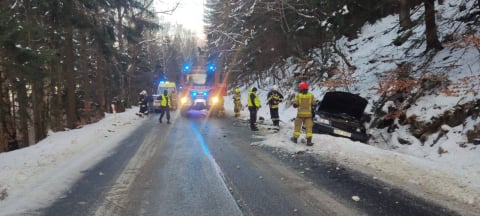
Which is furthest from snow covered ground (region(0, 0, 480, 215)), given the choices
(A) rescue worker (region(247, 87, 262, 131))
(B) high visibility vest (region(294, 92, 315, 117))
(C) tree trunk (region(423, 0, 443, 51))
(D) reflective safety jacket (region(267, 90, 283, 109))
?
(D) reflective safety jacket (region(267, 90, 283, 109))

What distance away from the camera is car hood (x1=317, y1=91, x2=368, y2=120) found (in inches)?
562

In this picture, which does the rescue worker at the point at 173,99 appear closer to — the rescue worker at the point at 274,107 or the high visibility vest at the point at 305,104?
the rescue worker at the point at 274,107

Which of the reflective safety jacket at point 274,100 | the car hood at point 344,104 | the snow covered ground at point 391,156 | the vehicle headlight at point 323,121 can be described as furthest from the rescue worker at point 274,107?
the vehicle headlight at point 323,121

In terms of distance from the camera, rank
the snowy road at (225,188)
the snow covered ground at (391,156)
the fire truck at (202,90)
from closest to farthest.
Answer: the snowy road at (225,188), the snow covered ground at (391,156), the fire truck at (202,90)

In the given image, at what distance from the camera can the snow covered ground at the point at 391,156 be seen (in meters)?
7.59

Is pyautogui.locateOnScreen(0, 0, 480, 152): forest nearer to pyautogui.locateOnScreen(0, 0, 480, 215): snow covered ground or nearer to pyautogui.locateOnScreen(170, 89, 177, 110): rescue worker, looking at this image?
pyautogui.locateOnScreen(0, 0, 480, 215): snow covered ground

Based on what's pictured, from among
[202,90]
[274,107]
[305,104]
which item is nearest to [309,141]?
[305,104]

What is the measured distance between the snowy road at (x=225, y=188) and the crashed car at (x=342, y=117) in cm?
249

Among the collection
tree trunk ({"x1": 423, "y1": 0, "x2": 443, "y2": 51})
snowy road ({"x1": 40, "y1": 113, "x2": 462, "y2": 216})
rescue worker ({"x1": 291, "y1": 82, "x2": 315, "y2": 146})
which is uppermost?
tree trunk ({"x1": 423, "y1": 0, "x2": 443, "y2": 51})

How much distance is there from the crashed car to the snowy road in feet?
8.18

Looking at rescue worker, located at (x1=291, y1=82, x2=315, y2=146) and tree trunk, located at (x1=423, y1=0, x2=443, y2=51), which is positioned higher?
tree trunk, located at (x1=423, y1=0, x2=443, y2=51)

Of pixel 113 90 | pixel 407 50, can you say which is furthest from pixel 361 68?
pixel 113 90

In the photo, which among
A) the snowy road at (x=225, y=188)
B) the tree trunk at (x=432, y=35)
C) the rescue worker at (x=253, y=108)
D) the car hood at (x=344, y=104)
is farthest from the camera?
the rescue worker at (x=253, y=108)

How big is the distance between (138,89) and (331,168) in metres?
52.9
